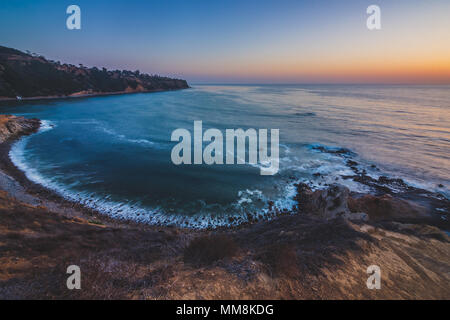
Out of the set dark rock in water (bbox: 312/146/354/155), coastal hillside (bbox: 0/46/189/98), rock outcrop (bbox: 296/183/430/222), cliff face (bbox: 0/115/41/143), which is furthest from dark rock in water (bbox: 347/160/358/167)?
coastal hillside (bbox: 0/46/189/98)

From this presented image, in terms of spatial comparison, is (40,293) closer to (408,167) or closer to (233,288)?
(233,288)

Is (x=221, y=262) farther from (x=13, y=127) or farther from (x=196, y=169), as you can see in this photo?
(x=13, y=127)

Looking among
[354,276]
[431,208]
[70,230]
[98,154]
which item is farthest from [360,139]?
[98,154]

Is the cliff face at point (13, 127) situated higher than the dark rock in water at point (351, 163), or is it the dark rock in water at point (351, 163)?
the cliff face at point (13, 127)

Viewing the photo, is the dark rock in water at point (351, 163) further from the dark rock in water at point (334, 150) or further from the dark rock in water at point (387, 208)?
the dark rock in water at point (387, 208)

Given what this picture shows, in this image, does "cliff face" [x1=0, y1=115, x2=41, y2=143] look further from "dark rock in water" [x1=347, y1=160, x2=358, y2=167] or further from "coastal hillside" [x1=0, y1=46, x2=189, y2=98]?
"coastal hillside" [x1=0, y1=46, x2=189, y2=98]

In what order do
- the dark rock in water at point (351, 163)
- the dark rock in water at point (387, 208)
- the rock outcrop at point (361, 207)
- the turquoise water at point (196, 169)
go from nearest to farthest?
the rock outcrop at point (361, 207), the dark rock in water at point (387, 208), the turquoise water at point (196, 169), the dark rock in water at point (351, 163)

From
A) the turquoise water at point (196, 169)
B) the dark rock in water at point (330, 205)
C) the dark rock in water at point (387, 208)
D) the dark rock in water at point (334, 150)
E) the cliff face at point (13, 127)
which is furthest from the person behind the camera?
the cliff face at point (13, 127)

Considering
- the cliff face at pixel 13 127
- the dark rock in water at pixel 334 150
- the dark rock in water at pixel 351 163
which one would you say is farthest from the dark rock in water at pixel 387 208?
the cliff face at pixel 13 127
